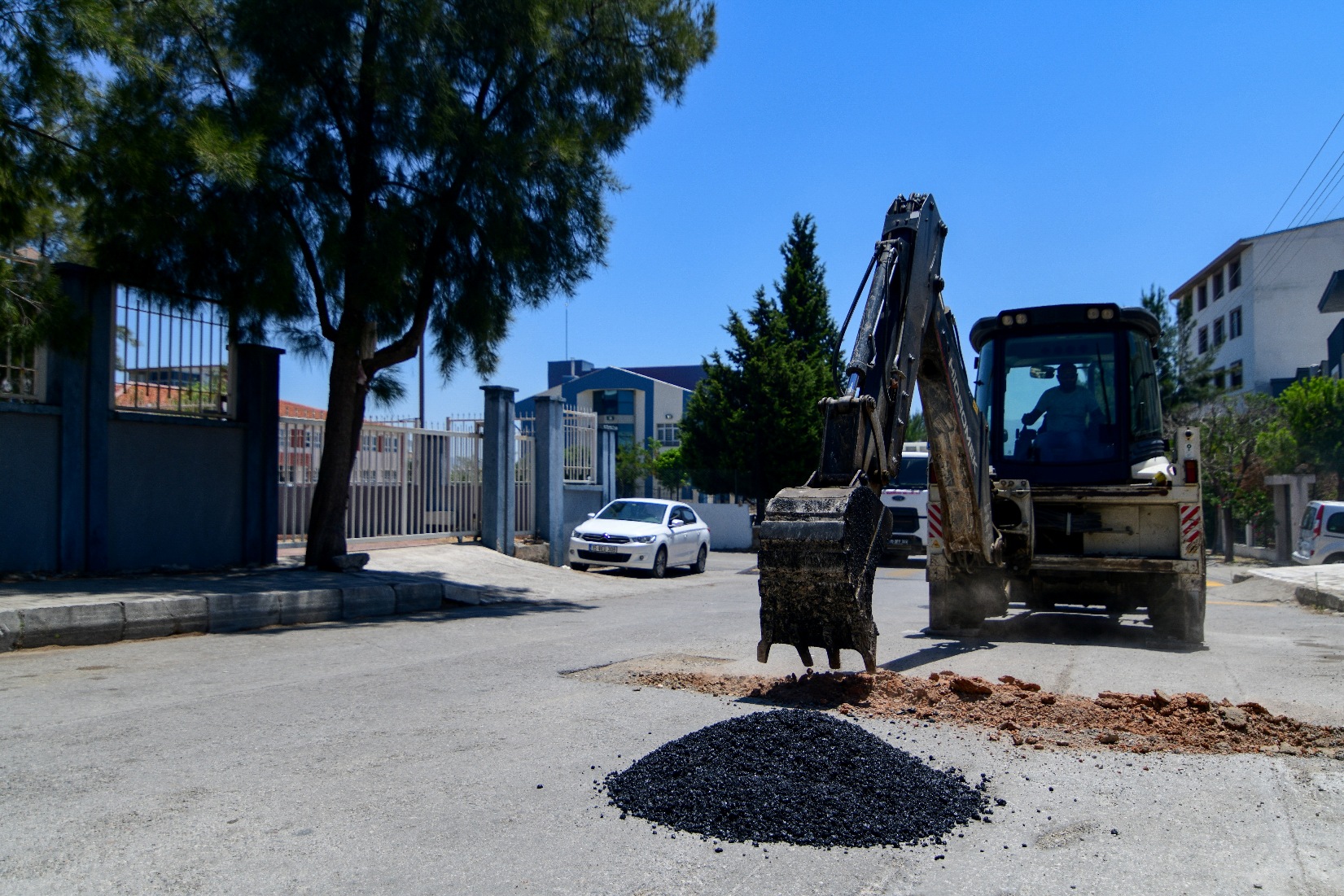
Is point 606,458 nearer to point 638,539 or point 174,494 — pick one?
point 638,539

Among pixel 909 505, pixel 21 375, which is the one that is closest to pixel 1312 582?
pixel 909 505

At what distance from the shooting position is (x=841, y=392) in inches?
265

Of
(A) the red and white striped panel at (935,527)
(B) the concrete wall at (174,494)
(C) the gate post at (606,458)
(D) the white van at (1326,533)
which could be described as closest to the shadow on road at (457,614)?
(B) the concrete wall at (174,494)

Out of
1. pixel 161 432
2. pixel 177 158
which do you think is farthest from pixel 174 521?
pixel 177 158

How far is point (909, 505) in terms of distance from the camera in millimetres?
22406

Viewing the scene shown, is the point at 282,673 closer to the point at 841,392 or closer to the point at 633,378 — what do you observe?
the point at 841,392

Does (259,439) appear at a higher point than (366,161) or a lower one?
lower

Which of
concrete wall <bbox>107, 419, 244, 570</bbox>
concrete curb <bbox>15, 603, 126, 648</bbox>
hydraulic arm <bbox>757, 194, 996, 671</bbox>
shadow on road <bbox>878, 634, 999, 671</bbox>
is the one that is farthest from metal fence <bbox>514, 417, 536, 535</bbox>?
hydraulic arm <bbox>757, 194, 996, 671</bbox>

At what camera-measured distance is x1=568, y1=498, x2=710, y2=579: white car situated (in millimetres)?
19141

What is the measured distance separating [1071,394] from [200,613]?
9012mm

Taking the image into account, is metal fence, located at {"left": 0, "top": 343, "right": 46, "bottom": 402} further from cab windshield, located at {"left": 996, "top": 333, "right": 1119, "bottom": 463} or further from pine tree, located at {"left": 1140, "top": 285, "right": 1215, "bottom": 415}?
pine tree, located at {"left": 1140, "top": 285, "right": 1215, "bottom": 415}

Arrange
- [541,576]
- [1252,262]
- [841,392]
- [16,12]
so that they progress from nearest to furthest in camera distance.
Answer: [841,392]
[16,12]
[541,576]
[1252,262]

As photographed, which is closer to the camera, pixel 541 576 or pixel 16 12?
pixel 16 12

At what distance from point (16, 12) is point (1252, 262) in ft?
150
